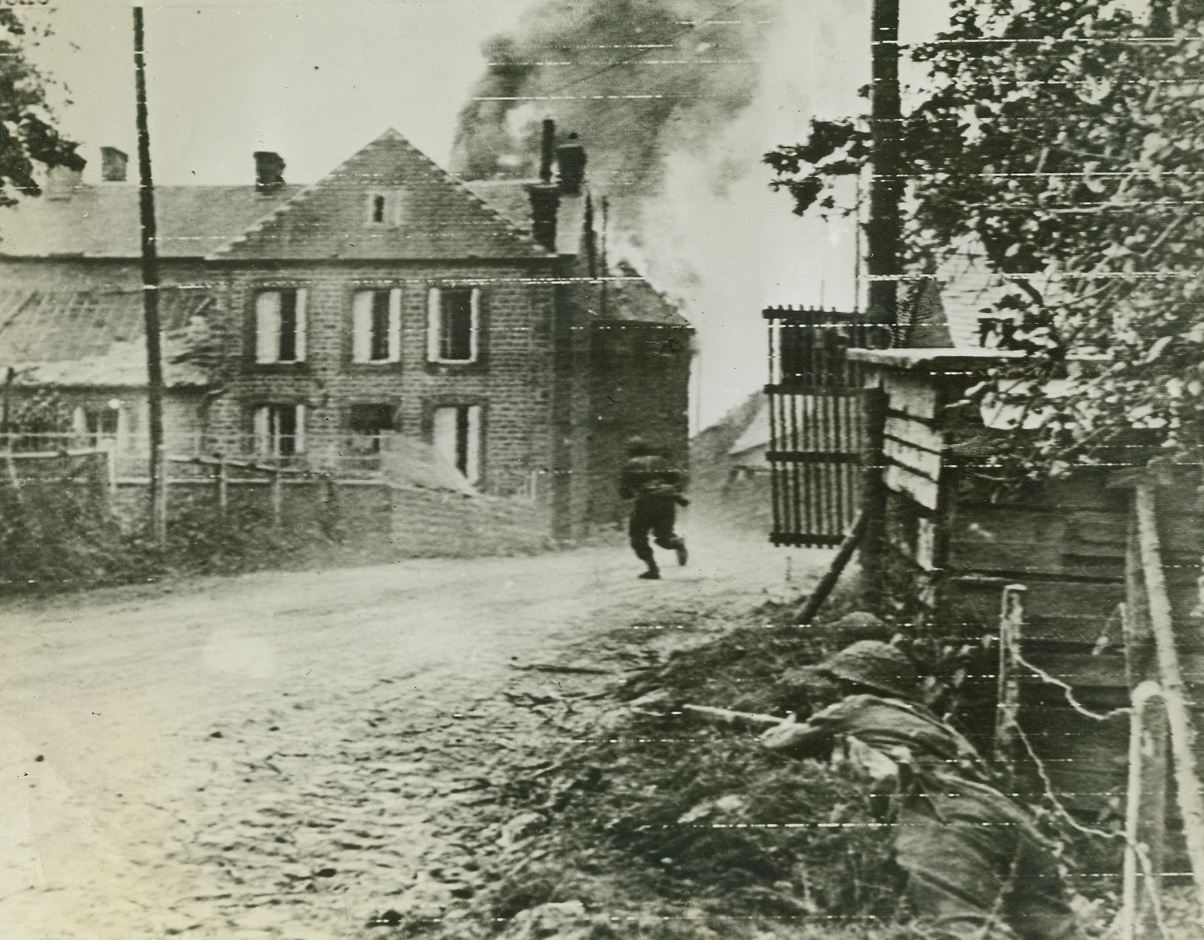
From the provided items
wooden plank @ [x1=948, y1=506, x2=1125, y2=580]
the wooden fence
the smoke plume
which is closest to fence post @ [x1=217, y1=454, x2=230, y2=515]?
the smoke plume

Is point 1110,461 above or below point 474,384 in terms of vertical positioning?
below

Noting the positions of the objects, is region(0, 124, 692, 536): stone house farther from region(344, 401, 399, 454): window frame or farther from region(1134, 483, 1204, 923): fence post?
region(1134, 483, 1204, 923): fence post

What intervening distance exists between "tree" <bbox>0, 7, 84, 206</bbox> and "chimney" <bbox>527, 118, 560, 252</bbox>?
1257 mm

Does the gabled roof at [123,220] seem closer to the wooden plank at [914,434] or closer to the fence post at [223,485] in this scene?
the fence post at [223,485]

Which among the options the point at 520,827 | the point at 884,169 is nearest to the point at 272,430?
the point at 520,827

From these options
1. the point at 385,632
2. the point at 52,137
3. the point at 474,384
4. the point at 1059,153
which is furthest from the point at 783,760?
the point at 52,137

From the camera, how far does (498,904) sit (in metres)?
1.85

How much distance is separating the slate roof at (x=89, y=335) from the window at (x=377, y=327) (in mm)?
418

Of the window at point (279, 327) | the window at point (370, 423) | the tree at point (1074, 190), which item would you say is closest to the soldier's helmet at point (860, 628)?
the tree at point (1074, 190)

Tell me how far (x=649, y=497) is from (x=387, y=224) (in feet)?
3.39

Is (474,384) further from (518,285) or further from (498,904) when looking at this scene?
(498,904)

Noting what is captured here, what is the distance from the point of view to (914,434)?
6.63 ft

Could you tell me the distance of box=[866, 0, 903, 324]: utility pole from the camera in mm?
1983

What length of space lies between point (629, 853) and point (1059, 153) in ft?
7.04
